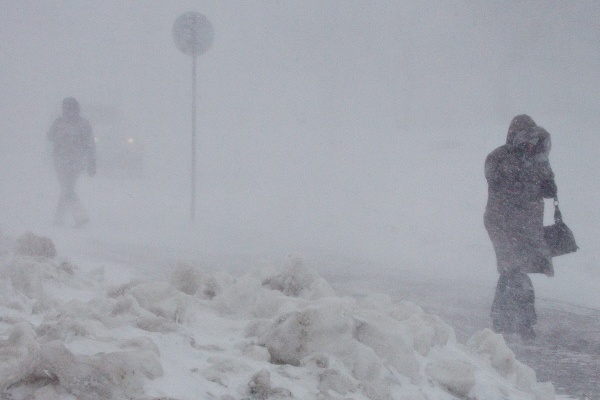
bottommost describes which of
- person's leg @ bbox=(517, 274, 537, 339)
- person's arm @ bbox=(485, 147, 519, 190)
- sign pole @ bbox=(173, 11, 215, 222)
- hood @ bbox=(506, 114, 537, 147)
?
person's leg @ bbox=(517, 274, 537, 339)

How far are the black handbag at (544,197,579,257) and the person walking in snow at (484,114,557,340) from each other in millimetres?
64

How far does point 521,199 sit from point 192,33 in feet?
23.3

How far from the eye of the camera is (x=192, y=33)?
959 centimetres

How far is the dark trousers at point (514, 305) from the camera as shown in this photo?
13.1 feet

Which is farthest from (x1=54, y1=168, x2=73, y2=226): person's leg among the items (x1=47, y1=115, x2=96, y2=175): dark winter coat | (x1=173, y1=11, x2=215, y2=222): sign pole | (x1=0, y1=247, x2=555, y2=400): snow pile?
(x1=0, y1=247, x2=555, y2=400): snow pile

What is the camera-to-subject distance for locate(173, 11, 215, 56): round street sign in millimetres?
9500

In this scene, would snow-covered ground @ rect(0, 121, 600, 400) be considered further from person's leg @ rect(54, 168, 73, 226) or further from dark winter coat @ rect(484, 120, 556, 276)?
dark winter coat @ rect(484, 120, 556, 276)

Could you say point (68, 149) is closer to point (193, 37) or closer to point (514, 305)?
point (193, 37)

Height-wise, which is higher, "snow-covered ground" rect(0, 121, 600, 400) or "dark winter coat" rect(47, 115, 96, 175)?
"dark winter coat" rect(47, 115, 96, 175)

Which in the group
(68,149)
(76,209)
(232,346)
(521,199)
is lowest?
(232,346)

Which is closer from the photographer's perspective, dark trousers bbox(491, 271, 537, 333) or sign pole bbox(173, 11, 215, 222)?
dark trousers bbox(491, 271, 537, 333)

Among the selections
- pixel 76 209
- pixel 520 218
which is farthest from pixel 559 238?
pixel 76 209

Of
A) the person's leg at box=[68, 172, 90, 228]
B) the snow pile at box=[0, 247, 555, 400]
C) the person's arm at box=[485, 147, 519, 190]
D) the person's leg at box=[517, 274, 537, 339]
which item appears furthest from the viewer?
the person's leg at box=[68, 172, 90, 228]

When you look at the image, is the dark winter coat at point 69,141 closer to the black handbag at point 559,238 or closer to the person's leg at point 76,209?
the person's leg at point 76,209
